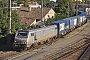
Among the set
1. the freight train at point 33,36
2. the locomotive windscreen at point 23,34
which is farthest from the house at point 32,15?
the locomotive windscreen at point 23,34

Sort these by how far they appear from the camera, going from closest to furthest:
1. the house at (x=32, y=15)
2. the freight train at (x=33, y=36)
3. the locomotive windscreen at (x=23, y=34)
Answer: the freight train at (x=33, y=36)
the locomotive windscreen at (x=23, y=34)
the house at (x=32, y=15)

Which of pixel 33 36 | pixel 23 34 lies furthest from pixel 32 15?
pixel 23 34

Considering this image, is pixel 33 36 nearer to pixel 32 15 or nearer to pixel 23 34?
pixel 23 34

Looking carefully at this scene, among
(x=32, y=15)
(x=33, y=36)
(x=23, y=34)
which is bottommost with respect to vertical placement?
(x=32, y=15)

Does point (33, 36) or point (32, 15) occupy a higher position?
point (33, 36)

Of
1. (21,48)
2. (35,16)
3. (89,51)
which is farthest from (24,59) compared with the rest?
(35,16)

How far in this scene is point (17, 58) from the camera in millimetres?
21125

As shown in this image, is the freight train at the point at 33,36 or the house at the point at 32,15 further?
the house at the point at 32,15

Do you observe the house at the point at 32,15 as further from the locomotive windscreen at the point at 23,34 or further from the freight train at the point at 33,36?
the locomotive windscreen at the point at 23,34

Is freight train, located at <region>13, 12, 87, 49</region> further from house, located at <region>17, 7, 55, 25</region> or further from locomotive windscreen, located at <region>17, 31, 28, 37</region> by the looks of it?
house, located at <region>17, 7, 55, 25</region>

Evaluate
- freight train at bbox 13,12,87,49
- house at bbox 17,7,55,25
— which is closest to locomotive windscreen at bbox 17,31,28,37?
freight train at bbox 13,12,87,49

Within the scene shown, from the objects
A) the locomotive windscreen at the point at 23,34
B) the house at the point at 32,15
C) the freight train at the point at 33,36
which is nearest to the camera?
the freight train at the point at 33,36

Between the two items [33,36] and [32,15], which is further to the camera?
[32,15]

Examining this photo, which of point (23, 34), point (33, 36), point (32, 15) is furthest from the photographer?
point (32, 15)
